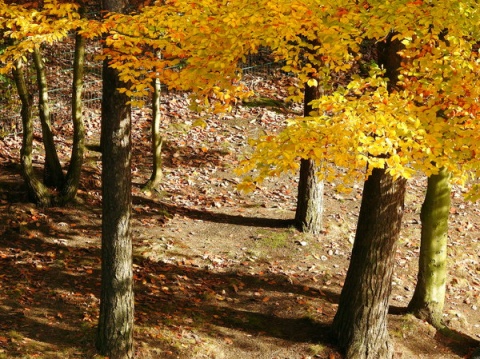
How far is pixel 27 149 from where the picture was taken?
11.3 m

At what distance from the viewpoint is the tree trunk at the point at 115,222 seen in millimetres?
7285

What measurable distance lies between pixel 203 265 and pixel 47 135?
3856mm

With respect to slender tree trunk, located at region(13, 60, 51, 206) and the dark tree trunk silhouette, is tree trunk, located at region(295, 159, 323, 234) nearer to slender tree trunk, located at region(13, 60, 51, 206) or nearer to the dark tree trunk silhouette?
the dark tree trunk silhouette

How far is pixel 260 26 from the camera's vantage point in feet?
24.0

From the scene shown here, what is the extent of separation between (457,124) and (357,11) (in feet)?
5.79

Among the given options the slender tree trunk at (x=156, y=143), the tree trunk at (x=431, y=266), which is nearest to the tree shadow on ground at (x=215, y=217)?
the slender tree trunk at (x=156, y=143)

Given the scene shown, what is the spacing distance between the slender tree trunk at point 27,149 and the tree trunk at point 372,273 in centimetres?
593

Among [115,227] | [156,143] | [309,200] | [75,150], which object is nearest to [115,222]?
[115,227]

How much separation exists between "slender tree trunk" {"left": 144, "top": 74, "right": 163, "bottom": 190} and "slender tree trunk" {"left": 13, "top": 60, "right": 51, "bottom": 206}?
241 centimetres

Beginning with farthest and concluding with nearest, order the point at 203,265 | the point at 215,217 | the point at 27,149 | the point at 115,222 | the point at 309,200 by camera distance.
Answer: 1. the point at 215,217
2. the point at 309,200
3. the point at 27,149
4. the point at 203,265
5. the point at 115,222

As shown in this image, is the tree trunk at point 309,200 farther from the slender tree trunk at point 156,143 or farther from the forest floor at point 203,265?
the slender tree trunk at point 156,143

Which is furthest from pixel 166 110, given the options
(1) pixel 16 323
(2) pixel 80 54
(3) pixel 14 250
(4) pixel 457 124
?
(4) pixel 457 124

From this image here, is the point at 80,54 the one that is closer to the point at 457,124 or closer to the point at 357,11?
the point at 357,11

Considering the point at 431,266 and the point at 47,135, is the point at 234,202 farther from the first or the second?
the point at 431,266
